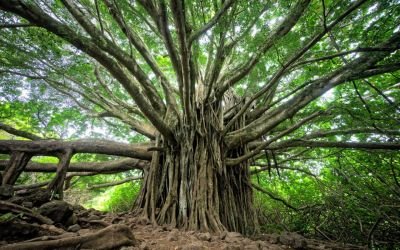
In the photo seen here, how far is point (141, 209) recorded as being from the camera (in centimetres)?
346

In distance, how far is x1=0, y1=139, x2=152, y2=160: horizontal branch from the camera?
291 cm

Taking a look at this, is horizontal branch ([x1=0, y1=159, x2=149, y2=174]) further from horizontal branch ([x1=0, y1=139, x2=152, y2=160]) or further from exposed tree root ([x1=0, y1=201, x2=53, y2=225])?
exposed tree root ([x1=0, y1=201, x2=53, y2=225])

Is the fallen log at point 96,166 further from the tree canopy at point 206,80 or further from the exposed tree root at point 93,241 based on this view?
the exposed tree root at point 93,241

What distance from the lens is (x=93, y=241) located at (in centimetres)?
155

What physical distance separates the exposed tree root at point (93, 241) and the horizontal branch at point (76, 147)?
73.0 inches

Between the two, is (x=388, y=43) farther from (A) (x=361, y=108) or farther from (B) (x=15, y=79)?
(B) (x=15, y=79)

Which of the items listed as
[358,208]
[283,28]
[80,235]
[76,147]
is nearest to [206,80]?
[283,28]

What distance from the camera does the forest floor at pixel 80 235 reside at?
1.46 meters

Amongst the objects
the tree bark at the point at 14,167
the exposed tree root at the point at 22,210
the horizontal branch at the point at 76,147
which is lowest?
the exposed tree root at the point at 22,210

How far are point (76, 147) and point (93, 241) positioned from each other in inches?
79.6

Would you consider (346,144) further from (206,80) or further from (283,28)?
(206,80)

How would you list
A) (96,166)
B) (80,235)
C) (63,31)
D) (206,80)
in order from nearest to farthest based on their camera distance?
(80,235), (63,31), (96,166), (206,80)

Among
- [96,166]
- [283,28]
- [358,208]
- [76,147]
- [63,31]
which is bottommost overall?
[358,208]

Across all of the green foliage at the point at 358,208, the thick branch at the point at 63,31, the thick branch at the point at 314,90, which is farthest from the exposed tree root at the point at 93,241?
the thick branch at the point at 314,90
